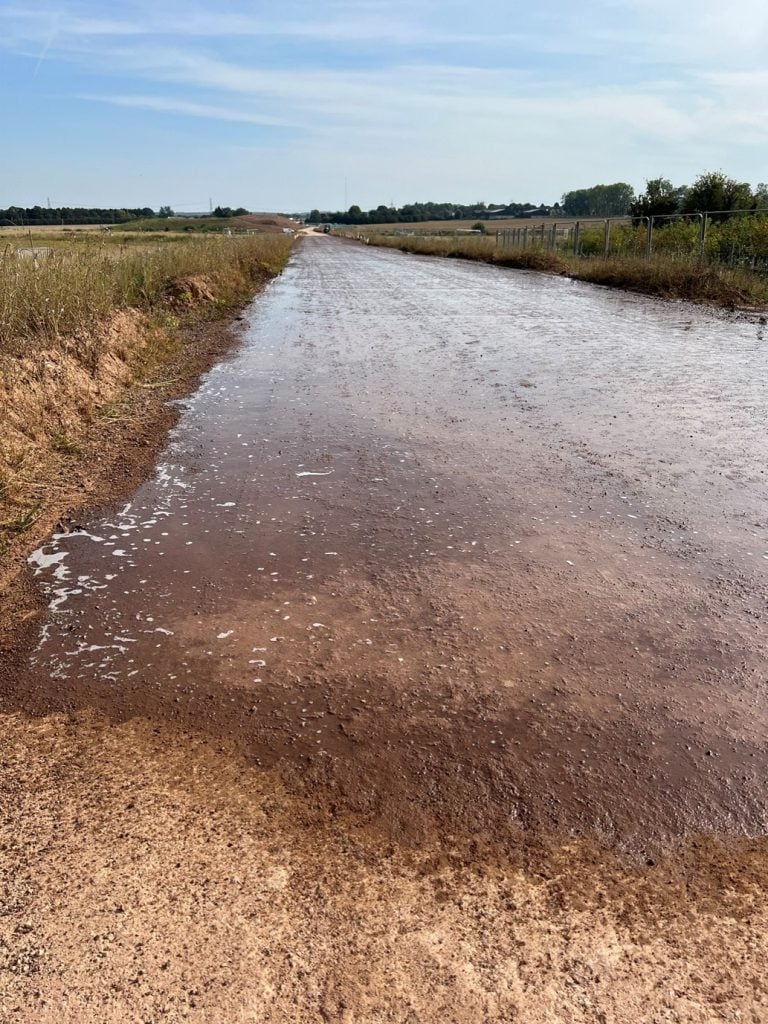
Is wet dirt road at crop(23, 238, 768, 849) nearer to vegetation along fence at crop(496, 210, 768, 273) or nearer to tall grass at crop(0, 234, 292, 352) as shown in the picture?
tall grass at crop(0, 234, 292, 352)

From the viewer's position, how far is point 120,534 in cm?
512

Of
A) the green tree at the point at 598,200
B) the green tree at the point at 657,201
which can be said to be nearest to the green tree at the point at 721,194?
the green tree at the point at 657,201

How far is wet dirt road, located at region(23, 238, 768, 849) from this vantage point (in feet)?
9.66

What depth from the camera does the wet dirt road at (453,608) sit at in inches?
116

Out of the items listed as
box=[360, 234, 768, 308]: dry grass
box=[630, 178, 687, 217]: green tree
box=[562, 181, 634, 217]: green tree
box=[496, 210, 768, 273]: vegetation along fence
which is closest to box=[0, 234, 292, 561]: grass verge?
box=[360, 234, 768, 308]: dry grass

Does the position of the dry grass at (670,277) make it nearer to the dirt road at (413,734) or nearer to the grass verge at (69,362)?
the grass verge at (69,362)

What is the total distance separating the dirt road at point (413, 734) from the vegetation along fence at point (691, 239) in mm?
16124

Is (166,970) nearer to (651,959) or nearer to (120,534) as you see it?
(651,959)

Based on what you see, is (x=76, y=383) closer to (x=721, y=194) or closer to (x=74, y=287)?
(x=74, y=287)

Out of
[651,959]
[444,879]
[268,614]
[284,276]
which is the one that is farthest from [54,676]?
[284,276]

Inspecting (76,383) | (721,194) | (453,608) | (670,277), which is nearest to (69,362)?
(76,383)

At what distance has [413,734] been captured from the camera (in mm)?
3146

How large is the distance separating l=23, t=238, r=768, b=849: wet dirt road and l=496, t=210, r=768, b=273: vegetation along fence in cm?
1407

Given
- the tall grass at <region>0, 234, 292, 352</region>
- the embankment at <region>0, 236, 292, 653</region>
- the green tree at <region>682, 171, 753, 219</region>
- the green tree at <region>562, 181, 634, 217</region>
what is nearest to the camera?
the embankment at <region>0, 236, 292, 653</region>
